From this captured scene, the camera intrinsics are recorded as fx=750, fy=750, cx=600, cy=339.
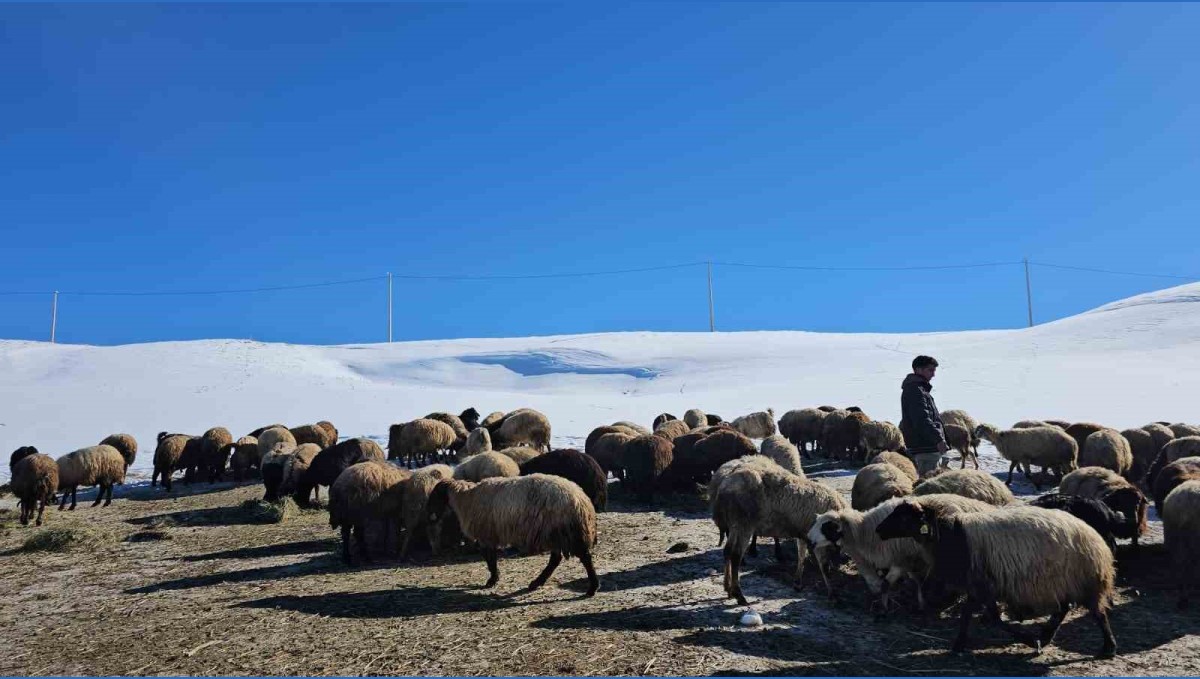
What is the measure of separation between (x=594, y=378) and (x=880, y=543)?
38.8 m

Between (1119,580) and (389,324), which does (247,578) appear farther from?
(389,324)

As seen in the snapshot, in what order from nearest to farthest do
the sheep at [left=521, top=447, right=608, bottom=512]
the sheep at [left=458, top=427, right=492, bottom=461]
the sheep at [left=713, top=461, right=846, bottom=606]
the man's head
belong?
1. the sheep at [left=713, top=461, right=846, bottom=606]
2. the man's head
3. the sheep at [left=521, top=447, right=608, bottom=512]
4. the sheep at [left=458, top=427, right=492, bottom=461]

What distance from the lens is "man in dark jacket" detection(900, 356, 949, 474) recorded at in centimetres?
1060

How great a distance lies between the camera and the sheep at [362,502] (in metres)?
10.2

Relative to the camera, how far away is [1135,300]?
64812mm

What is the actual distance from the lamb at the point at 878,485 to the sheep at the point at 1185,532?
2.69 m

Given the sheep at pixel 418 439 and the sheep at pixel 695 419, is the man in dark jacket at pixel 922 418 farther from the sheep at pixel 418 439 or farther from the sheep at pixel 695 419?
the sheep at pixel 418 439

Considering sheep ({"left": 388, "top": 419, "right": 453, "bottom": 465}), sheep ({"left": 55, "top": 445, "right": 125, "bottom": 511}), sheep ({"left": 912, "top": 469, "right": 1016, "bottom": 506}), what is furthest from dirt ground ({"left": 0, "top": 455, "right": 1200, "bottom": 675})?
sheep ({"left": 388, "top": 419, "right": 453, "bottom": 465})

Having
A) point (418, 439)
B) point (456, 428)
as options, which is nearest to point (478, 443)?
point (418, 439)

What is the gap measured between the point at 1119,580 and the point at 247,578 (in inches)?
406

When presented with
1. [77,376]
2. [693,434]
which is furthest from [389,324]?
[693,434]

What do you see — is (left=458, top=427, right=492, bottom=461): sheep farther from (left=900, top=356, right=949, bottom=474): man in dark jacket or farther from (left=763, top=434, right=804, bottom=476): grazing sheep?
(left=900, top=356, right=949, bottom=474): man in dark jacket

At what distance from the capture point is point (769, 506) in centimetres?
875

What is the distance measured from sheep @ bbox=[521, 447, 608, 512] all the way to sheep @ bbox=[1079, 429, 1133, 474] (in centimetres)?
976
